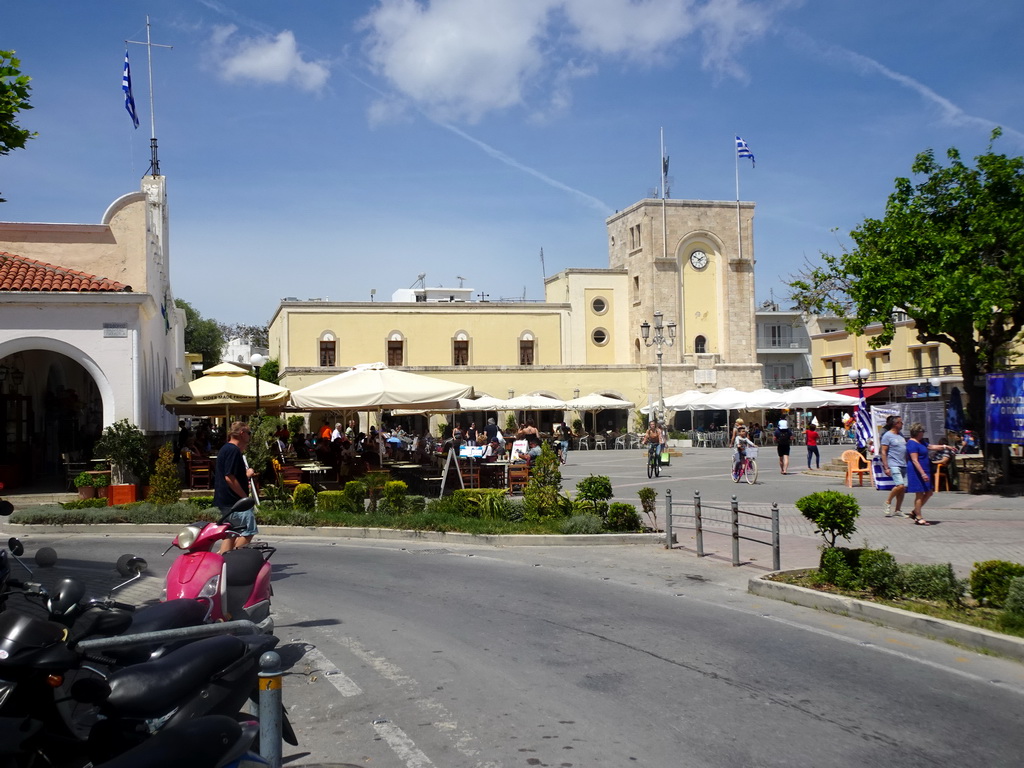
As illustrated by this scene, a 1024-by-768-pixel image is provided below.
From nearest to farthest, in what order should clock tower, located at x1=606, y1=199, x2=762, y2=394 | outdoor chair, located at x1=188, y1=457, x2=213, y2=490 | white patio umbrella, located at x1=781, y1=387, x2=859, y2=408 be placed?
outdoor chair, located at x1=188, y1=457, x2=213, y2=490 < white patio umbrella, located at x1=781, y1=387, x2=859, y2=408 < clock tower, located at x1=606, y1=199, x2=762, y2=394

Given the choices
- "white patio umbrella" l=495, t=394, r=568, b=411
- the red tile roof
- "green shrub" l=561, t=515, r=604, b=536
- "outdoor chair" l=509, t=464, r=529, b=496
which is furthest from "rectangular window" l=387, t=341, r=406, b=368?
"green shrub" l=561, t=515, r=604, b=536

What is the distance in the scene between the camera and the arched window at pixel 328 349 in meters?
55.1

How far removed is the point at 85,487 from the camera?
19.0 metres

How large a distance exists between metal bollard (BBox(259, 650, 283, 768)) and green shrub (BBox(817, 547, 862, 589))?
6.99 m

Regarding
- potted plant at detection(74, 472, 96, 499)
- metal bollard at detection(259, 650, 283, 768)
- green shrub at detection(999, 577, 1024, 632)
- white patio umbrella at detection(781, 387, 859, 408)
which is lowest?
green shrub at detection(999, 577, 1024, 632)

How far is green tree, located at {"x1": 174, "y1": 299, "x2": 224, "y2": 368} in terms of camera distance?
254ft

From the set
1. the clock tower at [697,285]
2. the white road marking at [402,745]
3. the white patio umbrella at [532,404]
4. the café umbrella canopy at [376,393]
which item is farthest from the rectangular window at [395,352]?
the white road marking at [402,745]

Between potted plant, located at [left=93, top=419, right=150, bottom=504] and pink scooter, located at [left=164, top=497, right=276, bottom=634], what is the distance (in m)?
12.7

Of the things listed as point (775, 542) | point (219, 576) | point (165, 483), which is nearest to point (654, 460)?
point (165, 483)

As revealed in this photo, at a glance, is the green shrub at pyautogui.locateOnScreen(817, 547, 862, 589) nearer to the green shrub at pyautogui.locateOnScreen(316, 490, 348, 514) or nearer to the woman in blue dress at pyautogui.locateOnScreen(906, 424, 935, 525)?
the woman in blue dress at pyautogui.locateOnScreen(906, 424, 935, 525)

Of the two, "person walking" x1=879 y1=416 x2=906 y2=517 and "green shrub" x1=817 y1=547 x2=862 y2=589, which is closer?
"green shrub" x1=817 y1=547 x2=862 y2=589

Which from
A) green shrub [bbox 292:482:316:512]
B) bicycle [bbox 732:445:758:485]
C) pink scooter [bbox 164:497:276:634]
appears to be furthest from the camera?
bicycle [bbox 732:445:758:485]

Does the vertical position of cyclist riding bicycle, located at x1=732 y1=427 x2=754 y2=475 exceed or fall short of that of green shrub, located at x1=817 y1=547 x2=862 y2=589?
it exceeds it

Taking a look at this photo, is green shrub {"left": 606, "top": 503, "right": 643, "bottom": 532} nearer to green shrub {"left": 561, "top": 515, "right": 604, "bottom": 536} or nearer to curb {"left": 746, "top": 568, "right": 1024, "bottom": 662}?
green shrub {"left": 561, "top": 515, "right": 604, "bottom": 536}
